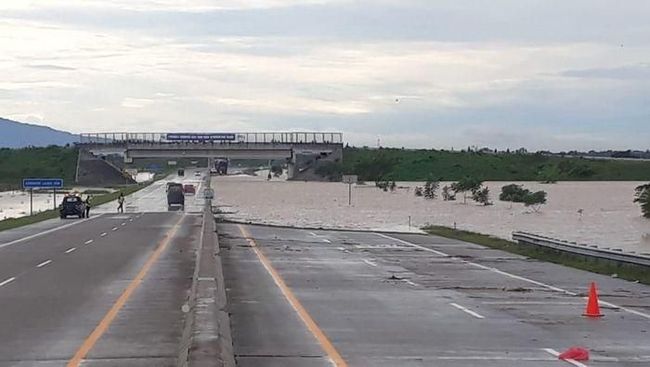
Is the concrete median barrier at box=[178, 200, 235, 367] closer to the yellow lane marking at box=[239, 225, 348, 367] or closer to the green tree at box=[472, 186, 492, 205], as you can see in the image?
the yellow lane marking at box=[239, 225, 348, 367]

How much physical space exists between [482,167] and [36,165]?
71.3 m

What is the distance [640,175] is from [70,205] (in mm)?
132365

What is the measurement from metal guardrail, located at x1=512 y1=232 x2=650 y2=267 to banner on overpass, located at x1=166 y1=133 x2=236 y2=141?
4475 inches

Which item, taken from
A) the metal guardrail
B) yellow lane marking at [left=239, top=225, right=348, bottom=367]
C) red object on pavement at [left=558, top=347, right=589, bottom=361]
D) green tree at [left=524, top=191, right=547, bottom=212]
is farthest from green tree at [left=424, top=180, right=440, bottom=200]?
red object on pavement at [left=558, top=347, right=589, bottom=361]

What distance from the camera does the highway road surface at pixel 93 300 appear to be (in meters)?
13.6

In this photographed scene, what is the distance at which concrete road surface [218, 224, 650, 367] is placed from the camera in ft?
45.4

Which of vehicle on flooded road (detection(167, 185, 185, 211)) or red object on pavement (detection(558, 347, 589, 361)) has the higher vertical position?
vehicle on flooded road (detection(167, 185, 185, 211))

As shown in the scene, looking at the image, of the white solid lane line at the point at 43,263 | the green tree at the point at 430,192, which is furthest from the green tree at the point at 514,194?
the white solid lane line at the point at 43,263

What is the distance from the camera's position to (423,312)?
18.8m

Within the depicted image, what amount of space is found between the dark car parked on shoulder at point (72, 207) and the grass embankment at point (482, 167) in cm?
10525

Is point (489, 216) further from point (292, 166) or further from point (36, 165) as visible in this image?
point (36, 165)

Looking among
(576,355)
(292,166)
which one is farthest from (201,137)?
(576,355)

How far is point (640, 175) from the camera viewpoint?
18550 cm

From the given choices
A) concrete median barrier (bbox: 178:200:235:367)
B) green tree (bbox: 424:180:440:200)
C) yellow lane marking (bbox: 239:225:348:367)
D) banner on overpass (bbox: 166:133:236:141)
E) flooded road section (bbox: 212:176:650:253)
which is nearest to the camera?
concrete median barrier (bbox: 178:200:235:367)
